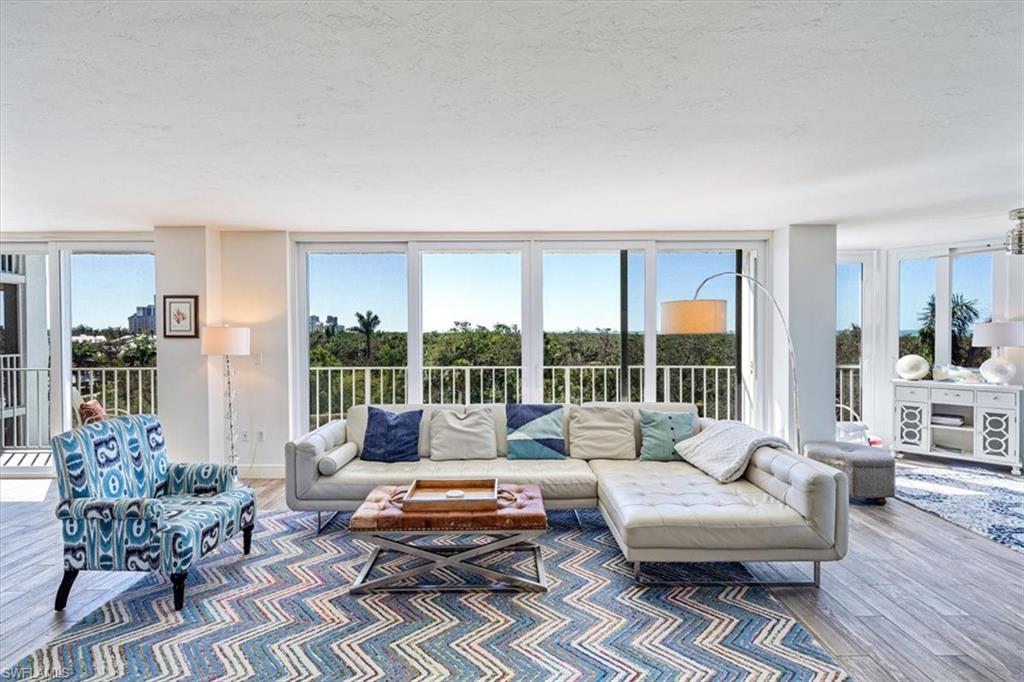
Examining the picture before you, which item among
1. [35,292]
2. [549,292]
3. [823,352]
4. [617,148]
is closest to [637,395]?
[549,292]

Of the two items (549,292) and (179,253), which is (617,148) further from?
(179,253)

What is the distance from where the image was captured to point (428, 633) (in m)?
2.46

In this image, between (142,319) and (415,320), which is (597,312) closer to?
(415,320)

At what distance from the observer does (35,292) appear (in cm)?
595

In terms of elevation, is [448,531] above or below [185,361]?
below

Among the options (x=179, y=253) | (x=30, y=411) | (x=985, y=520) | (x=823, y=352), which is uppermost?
(x=179, y=253)

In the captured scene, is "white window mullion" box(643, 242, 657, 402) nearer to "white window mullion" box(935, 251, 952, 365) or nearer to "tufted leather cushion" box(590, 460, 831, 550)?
"tufted leather cushion" box(590, 460, 831, 550)

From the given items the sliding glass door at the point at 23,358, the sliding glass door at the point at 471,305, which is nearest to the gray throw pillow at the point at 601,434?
the sliding glass door at the point at 471,305

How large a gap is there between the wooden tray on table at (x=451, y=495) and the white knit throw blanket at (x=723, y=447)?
153 centimetres

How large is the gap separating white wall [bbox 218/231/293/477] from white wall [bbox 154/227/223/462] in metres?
0.26

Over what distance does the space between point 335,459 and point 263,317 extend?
2.14 metres

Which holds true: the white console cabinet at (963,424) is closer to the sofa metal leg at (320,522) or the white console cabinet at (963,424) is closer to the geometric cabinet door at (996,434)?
the geometric cabinet door at (996,434)

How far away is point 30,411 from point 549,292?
624cm

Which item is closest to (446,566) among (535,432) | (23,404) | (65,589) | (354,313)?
(535,432)
